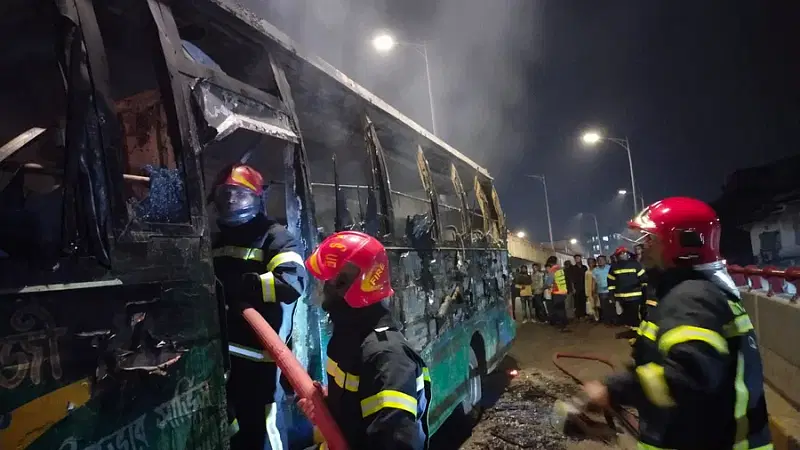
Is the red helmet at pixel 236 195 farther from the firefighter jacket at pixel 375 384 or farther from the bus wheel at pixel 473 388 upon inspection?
the bus wheel at pixel 473 388

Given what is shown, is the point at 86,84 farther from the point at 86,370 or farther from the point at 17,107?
the point at 17,107

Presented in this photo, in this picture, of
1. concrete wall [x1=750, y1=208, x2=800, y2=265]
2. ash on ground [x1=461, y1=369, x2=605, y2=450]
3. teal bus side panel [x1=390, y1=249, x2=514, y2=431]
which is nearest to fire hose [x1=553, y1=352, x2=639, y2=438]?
ash on ground [x1=461, y1=369, x2=605, y2=450]

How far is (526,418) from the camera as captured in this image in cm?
622

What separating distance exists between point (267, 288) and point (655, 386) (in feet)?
6.62

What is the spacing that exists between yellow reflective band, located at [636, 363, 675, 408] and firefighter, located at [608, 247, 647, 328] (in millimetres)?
10521

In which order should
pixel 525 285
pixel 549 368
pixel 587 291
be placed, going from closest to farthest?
pixel 549 368 < pixel 587 291 < pixel 525 285

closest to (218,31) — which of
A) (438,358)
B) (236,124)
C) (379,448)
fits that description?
(236,124)

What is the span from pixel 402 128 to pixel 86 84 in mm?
3604

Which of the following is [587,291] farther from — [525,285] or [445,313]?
[445,313]

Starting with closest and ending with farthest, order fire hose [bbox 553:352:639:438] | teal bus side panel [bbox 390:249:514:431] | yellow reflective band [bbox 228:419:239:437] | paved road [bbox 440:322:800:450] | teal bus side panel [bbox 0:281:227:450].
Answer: teal bus side panel [bbox 0:281:227:450]
yellow reflective band [bbox 228:419:239:437]
fire hose [bbox 553:352:639:438]
teal bus side panel [bbox 390:249:514:431]
paved road [bbox 440:322:800:450]

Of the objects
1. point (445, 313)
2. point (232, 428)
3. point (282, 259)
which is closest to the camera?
point (232, 428)

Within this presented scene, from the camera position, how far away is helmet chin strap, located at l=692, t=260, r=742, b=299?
2209 millimetres

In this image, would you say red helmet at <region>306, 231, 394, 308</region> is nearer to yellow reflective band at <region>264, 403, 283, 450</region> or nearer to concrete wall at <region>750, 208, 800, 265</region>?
yellow reflective band at <region>264, 403, 283, 450</region>

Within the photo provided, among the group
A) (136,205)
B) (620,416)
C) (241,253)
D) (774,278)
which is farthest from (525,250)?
(136,205)
